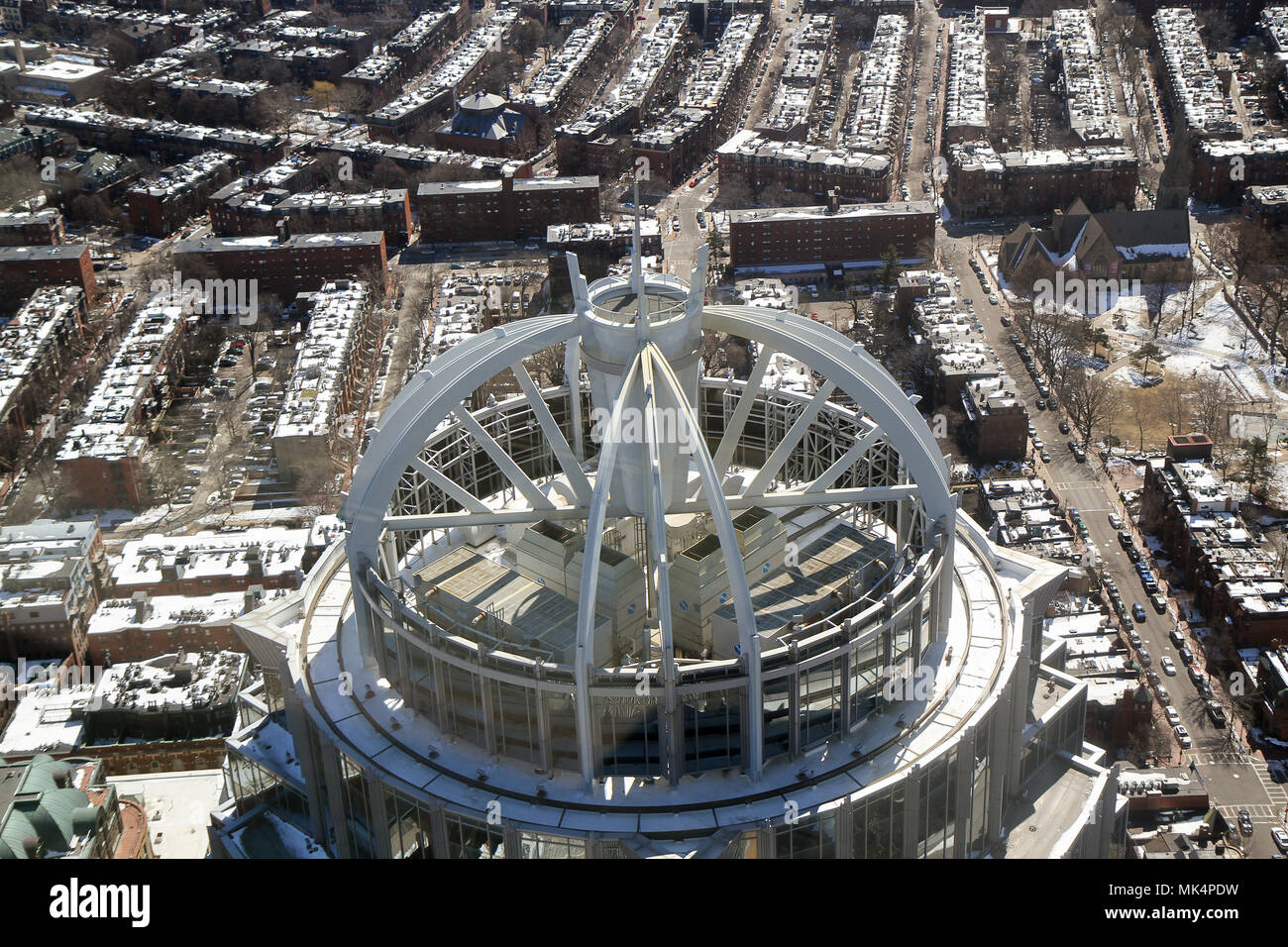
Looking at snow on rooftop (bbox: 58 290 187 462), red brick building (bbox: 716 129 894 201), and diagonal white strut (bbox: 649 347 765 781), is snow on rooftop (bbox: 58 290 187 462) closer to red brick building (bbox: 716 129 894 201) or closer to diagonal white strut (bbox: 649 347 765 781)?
red brick building (bbox: 716 129 894 201)

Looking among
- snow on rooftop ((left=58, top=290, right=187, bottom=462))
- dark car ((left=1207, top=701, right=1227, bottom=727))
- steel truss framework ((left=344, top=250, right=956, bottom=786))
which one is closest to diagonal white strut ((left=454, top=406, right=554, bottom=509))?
steel truss framework ((left=344, top=250, right=956, bottom=786))

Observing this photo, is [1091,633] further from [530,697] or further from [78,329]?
[78,329]

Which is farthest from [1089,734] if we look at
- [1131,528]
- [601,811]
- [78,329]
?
[78,329]

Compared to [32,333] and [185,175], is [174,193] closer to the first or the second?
[185,175]

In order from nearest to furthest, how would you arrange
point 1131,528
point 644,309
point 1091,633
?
point 644,309 < point 1091,633 < point 1131,528

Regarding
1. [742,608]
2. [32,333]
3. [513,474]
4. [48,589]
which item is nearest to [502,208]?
[32,333]

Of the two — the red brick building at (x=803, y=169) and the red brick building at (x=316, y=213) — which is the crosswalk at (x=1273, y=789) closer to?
the red brick building at (x=803, y=169)
